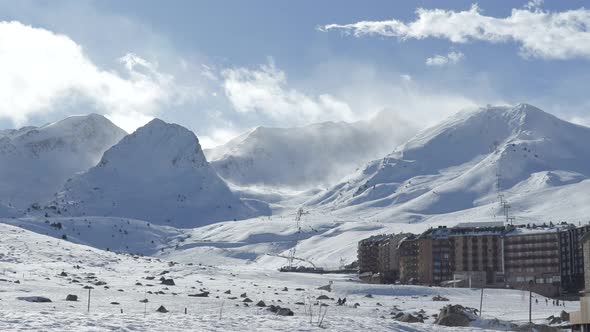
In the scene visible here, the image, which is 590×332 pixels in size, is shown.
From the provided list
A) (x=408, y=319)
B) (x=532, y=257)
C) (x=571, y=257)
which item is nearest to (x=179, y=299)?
(x=408, y=319)

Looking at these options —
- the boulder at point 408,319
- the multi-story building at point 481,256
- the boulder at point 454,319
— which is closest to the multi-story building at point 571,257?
the multi-story building at point 481,256

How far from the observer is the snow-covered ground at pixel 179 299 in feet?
142

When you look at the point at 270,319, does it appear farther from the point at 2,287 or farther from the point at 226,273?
the point at 226,273

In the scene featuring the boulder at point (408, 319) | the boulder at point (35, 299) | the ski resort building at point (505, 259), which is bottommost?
the boulder at point (408, 319)

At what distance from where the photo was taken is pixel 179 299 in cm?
8988

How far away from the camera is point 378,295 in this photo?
12412 centimetres

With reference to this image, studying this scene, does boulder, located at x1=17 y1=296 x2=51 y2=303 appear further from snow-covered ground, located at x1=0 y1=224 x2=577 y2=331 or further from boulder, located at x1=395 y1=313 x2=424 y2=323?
boulder, located at x1=395 y1=313 x2=424 y2=323

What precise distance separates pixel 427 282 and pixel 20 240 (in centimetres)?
8700

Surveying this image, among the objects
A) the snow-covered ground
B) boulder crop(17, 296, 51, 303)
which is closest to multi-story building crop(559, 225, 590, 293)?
the snow-covered ground

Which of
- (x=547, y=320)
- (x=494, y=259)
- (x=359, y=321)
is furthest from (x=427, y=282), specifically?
(x=359, y=321)

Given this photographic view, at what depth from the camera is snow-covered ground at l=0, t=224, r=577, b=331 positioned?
43.4 meters

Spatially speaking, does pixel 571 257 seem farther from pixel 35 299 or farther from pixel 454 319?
pixel 35 299

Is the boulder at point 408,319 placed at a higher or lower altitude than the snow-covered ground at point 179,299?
lower

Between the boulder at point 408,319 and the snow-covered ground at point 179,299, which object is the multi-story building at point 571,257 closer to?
the snow-covered ground at point 179,299
